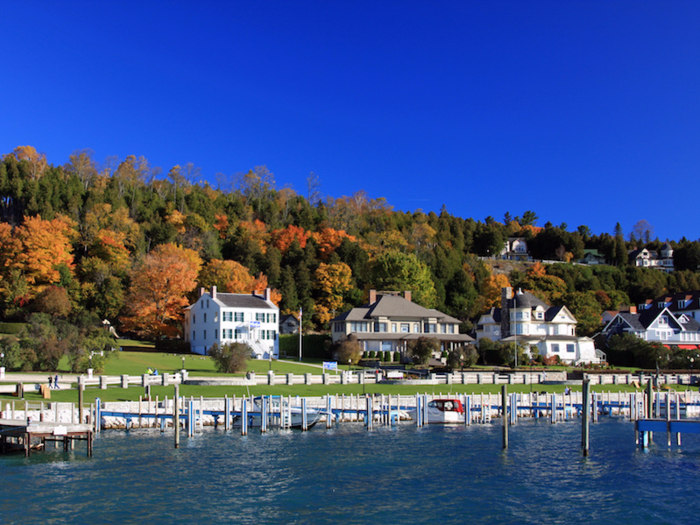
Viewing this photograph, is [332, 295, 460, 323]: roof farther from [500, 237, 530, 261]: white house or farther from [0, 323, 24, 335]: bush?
[500, 237, 530, 261]: white house

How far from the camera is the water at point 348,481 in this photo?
77.5ft

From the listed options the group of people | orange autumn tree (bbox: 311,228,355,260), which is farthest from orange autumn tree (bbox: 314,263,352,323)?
the group of people

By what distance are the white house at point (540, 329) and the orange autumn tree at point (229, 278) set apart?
33.9m

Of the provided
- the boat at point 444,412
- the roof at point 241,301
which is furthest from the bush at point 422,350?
the boat at point 444,412

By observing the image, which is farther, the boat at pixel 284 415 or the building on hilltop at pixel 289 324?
the building on hilltop at pixel 289 324

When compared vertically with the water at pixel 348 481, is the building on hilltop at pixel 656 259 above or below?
above

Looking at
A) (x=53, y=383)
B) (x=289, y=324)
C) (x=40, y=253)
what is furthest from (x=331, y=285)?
(x=53, y=383)

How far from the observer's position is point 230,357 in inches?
2291

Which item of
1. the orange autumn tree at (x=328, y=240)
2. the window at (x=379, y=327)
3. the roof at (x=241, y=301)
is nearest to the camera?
the roof at (x=241, y=301)

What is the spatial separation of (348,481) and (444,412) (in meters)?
18.9

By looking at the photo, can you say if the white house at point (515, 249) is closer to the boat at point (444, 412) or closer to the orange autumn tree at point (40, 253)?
the orange autumn tree at point (40, 253)

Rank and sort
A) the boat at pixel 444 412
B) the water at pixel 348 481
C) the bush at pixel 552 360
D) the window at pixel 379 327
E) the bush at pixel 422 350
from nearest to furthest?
1. the water at pixel 348 481
2. the boat at pixel 444 412
3. the bush at pixel 422 350
4. the bush at pixel 552 360
5. the window at pixel 379 327

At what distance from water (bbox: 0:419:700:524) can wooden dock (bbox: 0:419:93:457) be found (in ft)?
2.75

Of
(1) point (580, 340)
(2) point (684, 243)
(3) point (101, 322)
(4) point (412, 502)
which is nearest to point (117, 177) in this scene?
(3) point (101, 322)
